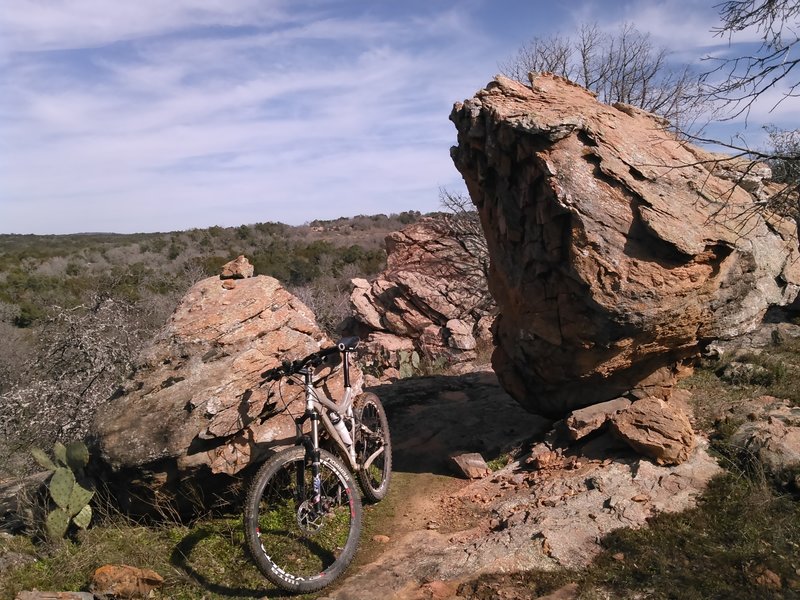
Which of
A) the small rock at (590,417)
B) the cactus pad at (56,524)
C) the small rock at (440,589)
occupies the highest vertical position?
the small rock at (590,417)

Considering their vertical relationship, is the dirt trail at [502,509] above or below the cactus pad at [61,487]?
below

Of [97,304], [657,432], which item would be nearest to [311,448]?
[657,432]

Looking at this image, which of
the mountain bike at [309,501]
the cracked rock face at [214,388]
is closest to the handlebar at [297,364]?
the mountain bike at [309,501]

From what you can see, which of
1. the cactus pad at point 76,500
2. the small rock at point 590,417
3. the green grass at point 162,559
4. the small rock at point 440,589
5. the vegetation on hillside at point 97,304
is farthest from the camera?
the vegetation on hillside at point 97,304

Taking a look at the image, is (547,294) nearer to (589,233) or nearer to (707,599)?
(589,233)

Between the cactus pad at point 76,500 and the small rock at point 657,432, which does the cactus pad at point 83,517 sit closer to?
the cactus pad at point 76,500

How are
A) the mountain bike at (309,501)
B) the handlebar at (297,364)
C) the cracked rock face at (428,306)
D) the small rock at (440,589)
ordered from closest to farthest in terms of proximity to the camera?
Result: the small rock at (440,589)
the mountain bike at (309,501)
the handlebar at (297,364)
the cracked rock face at (428,306)

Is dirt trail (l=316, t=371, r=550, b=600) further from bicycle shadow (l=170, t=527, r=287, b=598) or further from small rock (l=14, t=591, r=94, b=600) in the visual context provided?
small rock (l=14, t=591, r=94, b=600)

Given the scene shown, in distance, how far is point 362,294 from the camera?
1725 centimetres

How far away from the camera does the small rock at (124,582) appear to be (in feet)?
13.2

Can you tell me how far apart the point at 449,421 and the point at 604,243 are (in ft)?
9.31

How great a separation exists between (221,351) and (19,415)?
4.02 meters

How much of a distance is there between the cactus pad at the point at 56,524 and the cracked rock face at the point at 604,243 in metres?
4.03

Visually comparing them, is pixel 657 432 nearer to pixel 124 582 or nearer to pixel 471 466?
pixel 471 466
